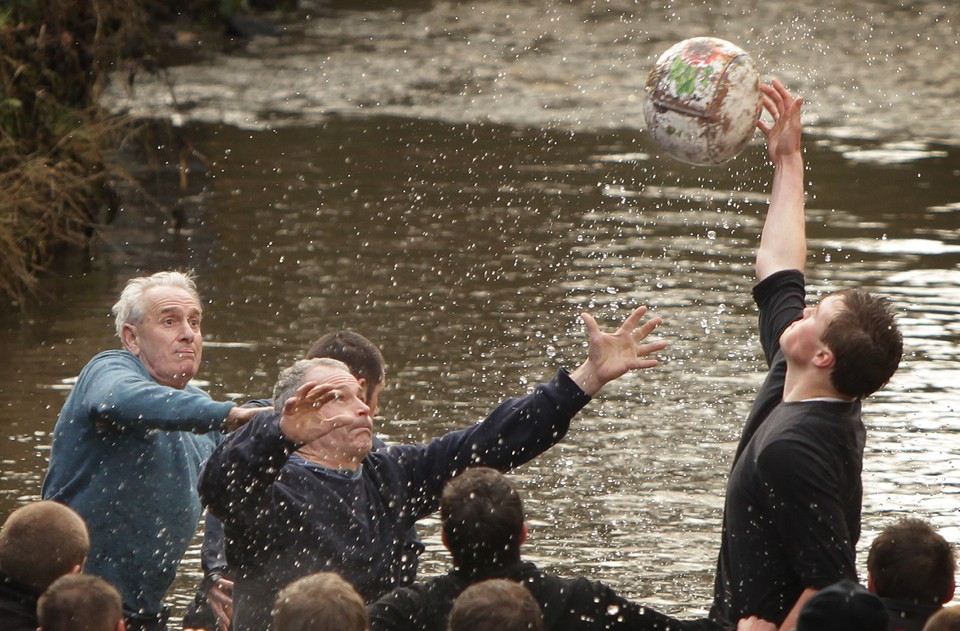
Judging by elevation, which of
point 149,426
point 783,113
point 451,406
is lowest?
point 451,406

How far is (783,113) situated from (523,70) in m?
18.2

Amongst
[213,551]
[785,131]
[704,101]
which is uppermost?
[704,101]

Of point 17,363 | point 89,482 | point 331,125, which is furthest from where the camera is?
point 331,125

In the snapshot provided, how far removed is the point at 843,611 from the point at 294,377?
79.5 inches

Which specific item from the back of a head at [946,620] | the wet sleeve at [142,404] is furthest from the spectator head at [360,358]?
the back of a head at [946,620]

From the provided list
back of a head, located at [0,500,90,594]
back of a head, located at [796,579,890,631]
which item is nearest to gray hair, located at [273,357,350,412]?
back of a head, located at [0,500,90,594]

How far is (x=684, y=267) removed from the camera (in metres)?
13.6

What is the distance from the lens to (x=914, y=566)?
16.6 feet

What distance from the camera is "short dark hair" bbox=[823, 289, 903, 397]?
Result: 5.13m

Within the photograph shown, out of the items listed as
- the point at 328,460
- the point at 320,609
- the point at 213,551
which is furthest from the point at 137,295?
the point at 320,609

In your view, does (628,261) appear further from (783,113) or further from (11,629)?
(11,629)

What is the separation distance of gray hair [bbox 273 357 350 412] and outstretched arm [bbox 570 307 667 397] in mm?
856

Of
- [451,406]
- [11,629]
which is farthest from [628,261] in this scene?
[11,629]

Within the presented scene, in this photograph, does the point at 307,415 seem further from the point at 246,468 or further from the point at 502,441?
the point at 502,441
